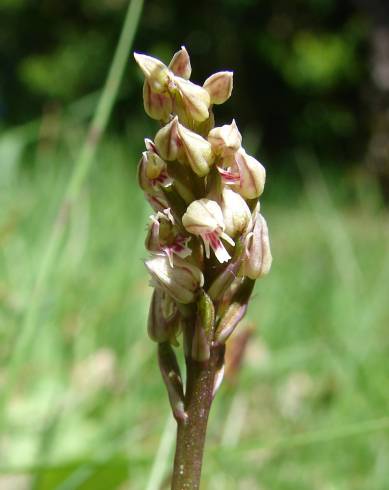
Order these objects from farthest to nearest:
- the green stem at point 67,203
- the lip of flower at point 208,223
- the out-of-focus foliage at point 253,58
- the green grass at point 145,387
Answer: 1. the out-of-focus foliage at point 253,58
2. the green grass at point 145,387
3. the green stem at point 67,203
4. the lip of flower at point 208,223

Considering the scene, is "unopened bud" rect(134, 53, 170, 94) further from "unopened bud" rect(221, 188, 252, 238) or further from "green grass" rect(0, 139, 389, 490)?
"green grass" rect(0, 139, 389, 490)

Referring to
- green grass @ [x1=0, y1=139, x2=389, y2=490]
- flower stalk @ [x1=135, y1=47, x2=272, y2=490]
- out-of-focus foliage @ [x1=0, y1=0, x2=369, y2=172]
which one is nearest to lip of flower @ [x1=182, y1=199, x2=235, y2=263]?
flower stalk @ [x1=135, y1=47, x2=272, y2=490]

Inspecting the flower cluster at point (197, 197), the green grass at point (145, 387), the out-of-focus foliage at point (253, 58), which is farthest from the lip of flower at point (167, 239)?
the out-of-focus foliage at point (253, 58)

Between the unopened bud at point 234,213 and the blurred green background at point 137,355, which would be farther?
the blurred green background at point 137,355

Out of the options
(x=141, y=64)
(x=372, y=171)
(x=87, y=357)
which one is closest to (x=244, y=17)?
(x=372, y=171)

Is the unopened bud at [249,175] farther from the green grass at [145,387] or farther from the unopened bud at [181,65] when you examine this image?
the green grass at [145,387]

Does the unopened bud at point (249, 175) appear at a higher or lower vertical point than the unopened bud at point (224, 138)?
lower

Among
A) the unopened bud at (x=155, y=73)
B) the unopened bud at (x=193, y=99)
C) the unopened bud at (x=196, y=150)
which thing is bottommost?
the unopened bud at (x=196, y=150)
